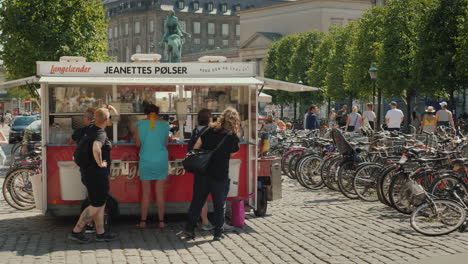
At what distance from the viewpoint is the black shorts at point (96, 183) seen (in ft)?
31.0

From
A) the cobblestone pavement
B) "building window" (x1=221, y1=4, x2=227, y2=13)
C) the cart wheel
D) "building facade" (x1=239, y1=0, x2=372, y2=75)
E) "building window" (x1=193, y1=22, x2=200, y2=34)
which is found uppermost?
"building window" (x1=221, y1=4, x2=227, y2=13)

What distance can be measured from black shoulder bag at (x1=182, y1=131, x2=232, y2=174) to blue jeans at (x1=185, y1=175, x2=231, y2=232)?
20 cm

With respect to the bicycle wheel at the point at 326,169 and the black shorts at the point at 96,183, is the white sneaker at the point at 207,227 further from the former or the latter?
the bicycle wheel at the point at 326,169

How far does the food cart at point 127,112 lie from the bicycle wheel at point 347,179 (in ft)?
10.3

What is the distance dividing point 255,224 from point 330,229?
3.77ft

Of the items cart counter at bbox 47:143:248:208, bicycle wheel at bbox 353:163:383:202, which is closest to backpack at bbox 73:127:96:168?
cart counter at bbox 47:143:248:208

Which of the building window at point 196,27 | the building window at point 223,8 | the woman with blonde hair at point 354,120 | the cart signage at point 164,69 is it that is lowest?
the woman with blonde hair at point 354,120

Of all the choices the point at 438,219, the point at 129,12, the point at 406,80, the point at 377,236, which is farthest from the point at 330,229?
the point at 129,12

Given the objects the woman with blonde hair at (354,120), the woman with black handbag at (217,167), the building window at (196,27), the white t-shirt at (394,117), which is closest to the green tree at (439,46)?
the woman with blonde hair at (354,120)

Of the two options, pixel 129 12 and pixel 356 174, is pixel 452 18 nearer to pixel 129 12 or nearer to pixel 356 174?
pixel 356 174

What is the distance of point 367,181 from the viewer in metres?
13.8

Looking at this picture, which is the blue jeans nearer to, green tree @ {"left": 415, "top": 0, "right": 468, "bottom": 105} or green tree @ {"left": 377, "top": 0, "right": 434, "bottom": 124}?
green tree @ {"left": 415, "top": 0, "right": 468, "bottom": 105}

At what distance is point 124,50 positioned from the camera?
14488 cm

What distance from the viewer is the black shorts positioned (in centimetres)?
944
